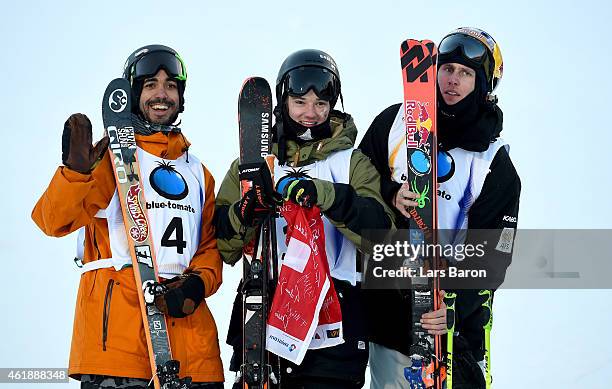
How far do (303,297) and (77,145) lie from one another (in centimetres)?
116

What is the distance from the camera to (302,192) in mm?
3734

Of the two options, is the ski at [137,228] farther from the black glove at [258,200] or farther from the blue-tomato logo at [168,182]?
the black glove at [258,200]

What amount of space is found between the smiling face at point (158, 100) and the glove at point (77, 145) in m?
0.48

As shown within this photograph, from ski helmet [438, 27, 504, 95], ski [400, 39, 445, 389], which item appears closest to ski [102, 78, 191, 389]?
ski [400, 39, 445, 389]

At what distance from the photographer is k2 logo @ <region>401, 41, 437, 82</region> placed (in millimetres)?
4219

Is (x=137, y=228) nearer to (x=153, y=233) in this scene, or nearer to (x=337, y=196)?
(x=153, y=233)

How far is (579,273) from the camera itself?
7059 mm

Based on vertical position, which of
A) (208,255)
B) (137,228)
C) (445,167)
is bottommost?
(208,255)

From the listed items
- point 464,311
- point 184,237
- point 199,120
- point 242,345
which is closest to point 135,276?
point 184,237

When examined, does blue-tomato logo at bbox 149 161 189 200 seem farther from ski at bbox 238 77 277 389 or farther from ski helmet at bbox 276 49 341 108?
ski helmet at bbox 276 49 341 108

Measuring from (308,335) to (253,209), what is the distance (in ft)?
1.96

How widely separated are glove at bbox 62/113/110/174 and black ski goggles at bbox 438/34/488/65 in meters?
1.80

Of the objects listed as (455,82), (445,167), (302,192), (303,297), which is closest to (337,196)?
(302,192)

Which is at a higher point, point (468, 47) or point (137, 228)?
point (468, 47)
